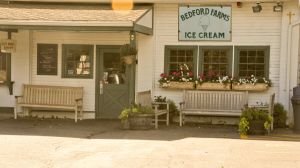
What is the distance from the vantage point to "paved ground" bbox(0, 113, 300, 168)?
915 centimetres

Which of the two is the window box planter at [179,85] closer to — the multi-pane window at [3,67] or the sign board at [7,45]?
the sign board at [7,45]

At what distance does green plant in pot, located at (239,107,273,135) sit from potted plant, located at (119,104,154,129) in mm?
2478

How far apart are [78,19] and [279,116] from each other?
6358mm

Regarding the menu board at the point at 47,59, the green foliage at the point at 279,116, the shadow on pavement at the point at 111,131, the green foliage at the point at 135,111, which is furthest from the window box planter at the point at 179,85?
the menu board at the point at 47,59

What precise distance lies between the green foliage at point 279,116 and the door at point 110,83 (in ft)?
15.2

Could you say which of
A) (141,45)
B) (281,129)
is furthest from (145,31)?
(281,129)

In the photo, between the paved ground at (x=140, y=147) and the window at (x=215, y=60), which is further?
the window at (x=215, y=60)

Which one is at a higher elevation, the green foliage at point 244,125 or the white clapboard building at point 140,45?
the white clapboard building at point 140,45

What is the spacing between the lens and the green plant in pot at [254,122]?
1270cm

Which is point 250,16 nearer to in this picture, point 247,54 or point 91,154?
point 247,54

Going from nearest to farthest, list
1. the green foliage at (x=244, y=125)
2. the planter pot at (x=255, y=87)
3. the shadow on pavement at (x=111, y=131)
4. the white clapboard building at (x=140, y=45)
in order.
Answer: the shadow on pavement at (x=111, y=131) < the green foliage at (x=244, y=125) < the white clapboard building at (x=140, y=45) < the planter pot at (x=255, y=87)

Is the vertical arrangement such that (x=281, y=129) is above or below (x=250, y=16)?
below

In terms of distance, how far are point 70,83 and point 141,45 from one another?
8.72ft

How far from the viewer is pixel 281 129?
1410 cm
